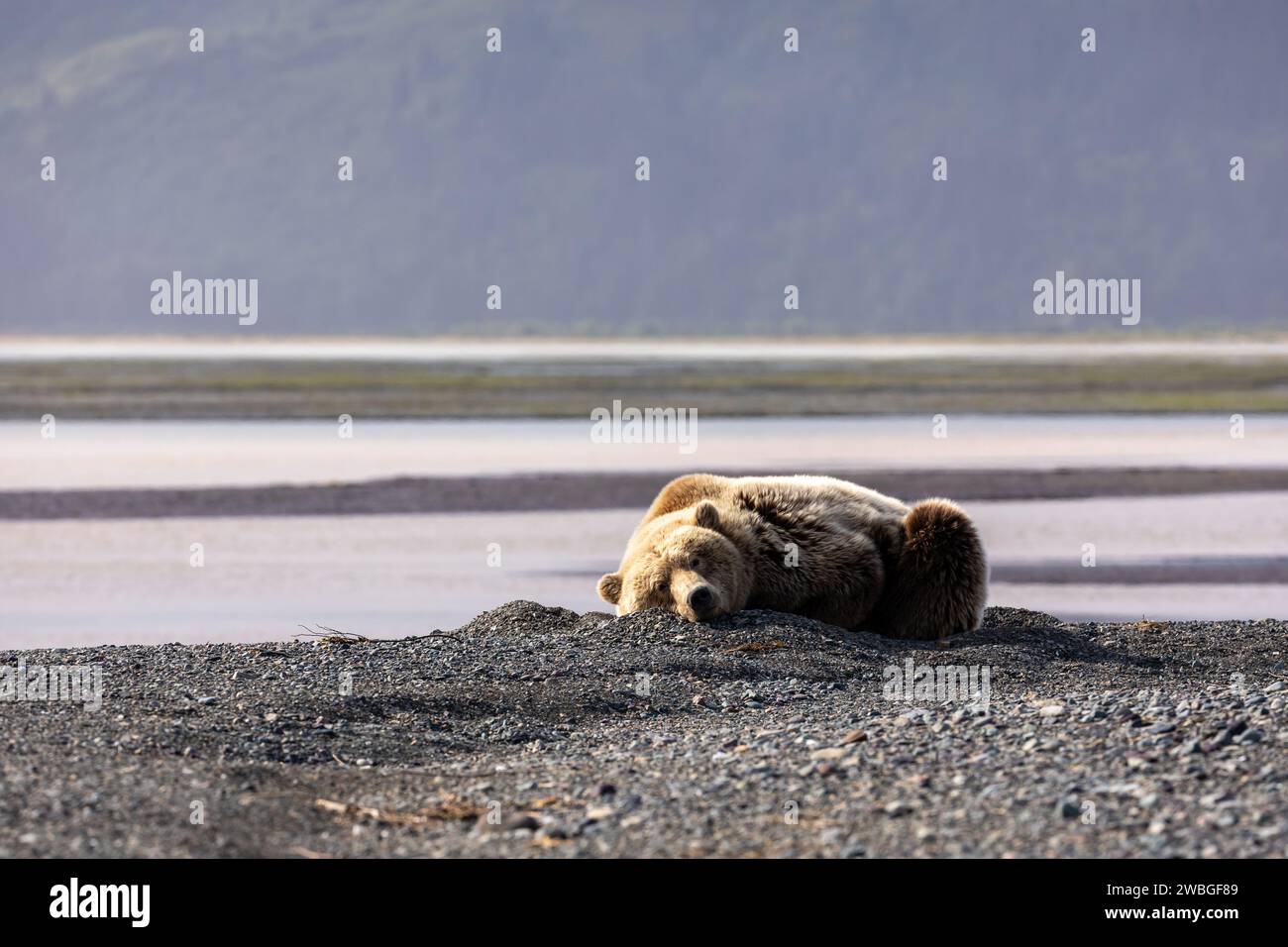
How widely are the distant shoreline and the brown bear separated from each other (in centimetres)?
1125

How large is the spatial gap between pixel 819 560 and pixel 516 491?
13.7 meters

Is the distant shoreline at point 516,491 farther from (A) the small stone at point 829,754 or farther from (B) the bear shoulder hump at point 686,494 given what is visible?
(A) the small stone at point 829,754

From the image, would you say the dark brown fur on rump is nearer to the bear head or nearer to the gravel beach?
the gravel beach

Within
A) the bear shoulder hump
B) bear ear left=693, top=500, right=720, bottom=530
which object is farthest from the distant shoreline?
bear ear left=693, top=500, right=720, bottom=530

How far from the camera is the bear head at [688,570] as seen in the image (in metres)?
10.1

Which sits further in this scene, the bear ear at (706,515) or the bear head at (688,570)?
the bear ear at (706,515)

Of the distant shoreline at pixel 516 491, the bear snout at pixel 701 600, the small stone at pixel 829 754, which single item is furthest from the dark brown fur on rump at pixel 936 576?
the distant shoreline at pixel 516 491

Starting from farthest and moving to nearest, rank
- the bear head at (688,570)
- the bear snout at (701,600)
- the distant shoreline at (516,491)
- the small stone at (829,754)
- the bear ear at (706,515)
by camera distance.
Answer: the distant shoreline at (516,491)
the bear ear at (706,515)
the bear head at (688,570)
the bear snout at (701,600)
the small stone at (829,754)

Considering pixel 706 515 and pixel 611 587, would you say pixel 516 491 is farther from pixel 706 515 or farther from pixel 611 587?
pixel 706 515

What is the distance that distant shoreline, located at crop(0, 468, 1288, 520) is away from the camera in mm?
21875

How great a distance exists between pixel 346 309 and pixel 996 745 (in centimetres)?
18648
